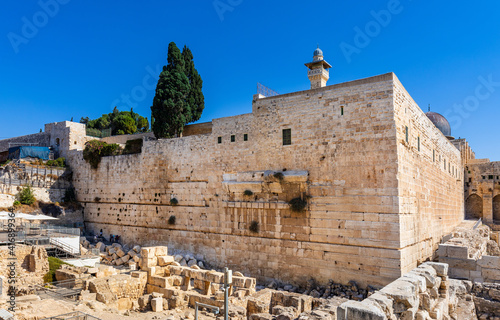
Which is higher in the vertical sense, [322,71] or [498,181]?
[322,71]

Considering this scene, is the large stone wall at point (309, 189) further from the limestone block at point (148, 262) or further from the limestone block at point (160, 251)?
the limestone block at point (148, 262)

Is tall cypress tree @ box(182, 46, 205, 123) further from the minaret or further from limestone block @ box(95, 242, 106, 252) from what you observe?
limestone block @ box(95, 242, 106, 252)

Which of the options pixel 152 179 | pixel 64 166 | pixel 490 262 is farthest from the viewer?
pixel 64 166

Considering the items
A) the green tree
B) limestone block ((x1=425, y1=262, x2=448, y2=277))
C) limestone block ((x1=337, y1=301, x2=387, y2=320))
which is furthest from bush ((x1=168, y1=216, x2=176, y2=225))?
the green tree

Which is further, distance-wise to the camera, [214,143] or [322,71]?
[322,71]

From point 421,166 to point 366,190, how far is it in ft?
11.5

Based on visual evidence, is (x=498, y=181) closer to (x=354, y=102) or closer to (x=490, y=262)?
(x=490, y=262)

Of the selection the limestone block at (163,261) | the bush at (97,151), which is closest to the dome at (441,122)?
the bush at (97,151)

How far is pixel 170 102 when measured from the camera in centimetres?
1797

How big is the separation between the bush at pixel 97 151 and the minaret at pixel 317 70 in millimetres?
10752

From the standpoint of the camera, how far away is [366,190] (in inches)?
400

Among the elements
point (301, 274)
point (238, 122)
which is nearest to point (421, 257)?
point (301, 274)

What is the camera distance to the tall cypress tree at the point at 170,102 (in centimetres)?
1814

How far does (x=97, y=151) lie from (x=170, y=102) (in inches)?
190
